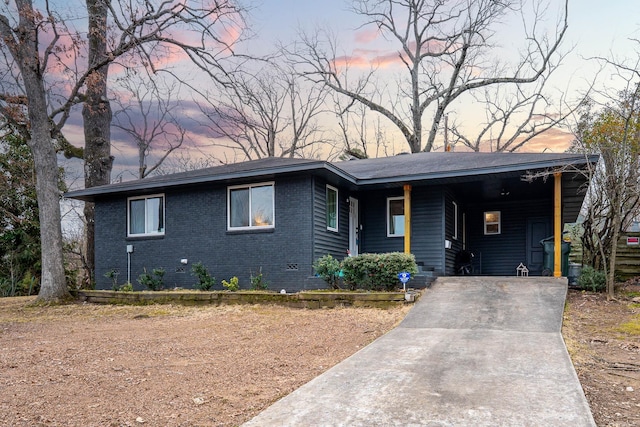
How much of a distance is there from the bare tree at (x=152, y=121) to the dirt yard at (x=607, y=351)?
20339mm

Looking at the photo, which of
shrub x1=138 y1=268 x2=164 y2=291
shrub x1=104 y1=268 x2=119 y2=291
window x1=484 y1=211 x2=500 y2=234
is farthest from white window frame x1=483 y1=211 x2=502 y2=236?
shrub x1=104 y1=268 x2=119 y2=291

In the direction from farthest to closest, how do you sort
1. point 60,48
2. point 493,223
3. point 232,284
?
point 493,223, point 60,48, point 232,284

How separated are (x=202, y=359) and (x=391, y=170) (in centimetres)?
842

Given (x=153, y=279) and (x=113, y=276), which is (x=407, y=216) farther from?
(x=113, y=276)

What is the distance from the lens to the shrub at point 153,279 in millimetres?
12617

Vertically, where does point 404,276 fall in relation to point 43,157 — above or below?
below

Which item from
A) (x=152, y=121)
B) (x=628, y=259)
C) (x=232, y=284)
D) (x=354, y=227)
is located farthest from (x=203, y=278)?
(x=152, y=121)

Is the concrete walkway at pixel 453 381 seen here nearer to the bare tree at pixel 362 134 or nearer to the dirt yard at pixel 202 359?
the dirt yard at pixel 202 359

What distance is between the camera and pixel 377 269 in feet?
31.3

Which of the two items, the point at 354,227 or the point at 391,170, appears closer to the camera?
the point at 391,170

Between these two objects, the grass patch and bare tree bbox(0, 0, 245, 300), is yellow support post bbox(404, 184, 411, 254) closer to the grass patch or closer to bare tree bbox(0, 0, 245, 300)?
the grass patch

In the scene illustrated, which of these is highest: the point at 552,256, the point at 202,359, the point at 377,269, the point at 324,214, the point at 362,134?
the point at 362,134

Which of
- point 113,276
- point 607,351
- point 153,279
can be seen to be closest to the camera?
point 607,351

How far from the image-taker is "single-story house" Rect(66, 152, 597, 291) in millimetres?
11156
